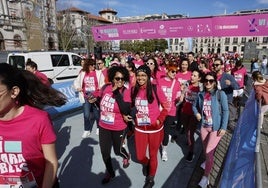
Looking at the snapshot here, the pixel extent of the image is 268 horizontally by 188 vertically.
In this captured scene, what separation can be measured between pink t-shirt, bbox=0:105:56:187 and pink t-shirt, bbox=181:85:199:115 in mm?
3298

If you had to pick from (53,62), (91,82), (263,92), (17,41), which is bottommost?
(263,92)

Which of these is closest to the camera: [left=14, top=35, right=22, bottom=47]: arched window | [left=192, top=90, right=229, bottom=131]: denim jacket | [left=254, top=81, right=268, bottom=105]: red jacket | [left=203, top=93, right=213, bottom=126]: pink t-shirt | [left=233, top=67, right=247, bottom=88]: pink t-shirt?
[left=192, top=90, right=229, bottom=131]: denim jacket

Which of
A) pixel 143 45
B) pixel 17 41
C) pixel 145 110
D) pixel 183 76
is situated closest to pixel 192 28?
pixel 183 76

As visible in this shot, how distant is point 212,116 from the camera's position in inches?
130

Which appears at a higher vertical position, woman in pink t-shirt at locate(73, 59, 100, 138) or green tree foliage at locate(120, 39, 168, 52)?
green tree foliage at locate(120, 39, 168, 52)

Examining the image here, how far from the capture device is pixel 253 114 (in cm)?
323

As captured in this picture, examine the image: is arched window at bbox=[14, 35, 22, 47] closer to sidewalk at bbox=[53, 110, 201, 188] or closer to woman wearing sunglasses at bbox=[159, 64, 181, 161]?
sidewalk at bbox=[53, 110, 201, 188]

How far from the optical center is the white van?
11.1m

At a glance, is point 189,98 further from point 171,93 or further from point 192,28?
point 192,28

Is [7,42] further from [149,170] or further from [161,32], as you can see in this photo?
[149,170]

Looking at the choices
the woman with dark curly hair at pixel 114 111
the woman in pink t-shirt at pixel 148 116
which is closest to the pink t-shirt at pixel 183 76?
the woman in pink t-shirt at pixel 148 116

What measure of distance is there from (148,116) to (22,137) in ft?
6.66

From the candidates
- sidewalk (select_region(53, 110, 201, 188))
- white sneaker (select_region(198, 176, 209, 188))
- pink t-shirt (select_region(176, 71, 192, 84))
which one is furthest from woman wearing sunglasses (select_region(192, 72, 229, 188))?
pink t-shirt (select_region(176, 71, 192, 84))

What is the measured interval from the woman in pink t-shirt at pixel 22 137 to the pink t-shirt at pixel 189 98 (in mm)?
3266
